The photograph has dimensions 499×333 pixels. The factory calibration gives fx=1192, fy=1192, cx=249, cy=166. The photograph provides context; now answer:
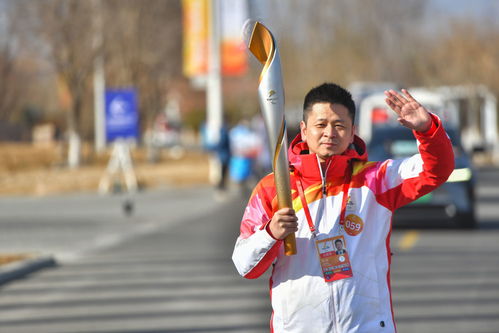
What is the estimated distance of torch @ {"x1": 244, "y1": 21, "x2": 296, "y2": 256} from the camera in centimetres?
386

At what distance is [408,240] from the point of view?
53.8ft

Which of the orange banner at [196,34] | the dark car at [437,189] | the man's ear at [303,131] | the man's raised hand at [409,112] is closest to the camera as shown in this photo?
the man's raised hand at [409,112]

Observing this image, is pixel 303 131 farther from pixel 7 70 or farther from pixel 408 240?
pixel 7 70

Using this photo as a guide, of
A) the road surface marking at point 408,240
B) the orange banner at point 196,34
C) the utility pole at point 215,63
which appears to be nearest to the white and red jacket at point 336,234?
the road surface marking at point 408,240

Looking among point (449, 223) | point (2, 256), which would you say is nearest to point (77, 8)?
point (449, 223)

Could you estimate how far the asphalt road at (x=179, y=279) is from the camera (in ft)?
31.7

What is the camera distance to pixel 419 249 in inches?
596

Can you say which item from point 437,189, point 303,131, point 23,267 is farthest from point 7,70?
point 303,131

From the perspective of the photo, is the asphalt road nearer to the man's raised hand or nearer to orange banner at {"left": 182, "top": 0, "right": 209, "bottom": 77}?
the man's raised hand

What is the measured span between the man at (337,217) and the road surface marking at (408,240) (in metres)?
11.0

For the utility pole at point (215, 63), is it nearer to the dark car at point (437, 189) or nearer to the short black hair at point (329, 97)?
the dark car at point (437, 189)

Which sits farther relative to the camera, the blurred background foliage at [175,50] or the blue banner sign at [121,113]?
the blurred background foliage at [175,50]

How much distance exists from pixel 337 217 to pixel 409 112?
1.47 ft

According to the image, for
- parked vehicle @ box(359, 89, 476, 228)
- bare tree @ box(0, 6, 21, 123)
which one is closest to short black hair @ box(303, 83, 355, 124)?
parked vehicle @ box(359, 89, 476, 228)
